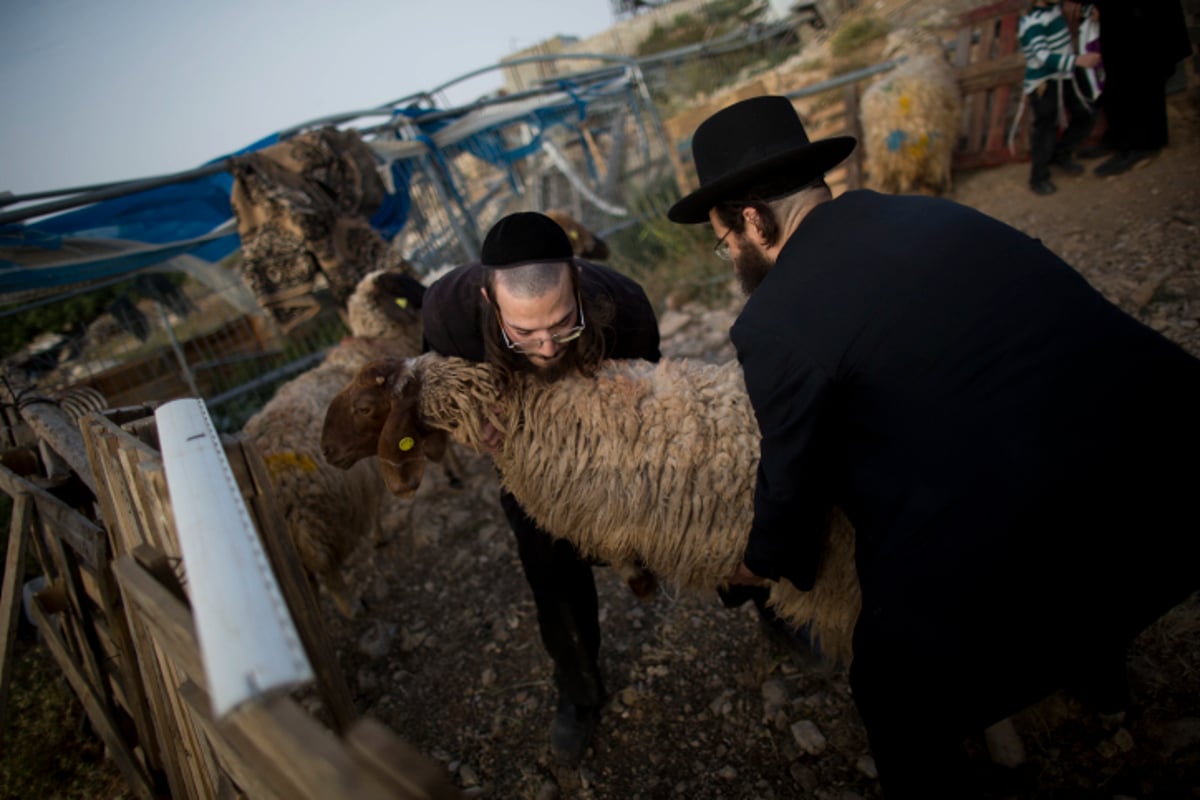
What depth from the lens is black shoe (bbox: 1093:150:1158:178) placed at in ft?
17.7

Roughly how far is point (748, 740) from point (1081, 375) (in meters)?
2.08

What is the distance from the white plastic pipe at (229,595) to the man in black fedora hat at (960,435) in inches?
46.1

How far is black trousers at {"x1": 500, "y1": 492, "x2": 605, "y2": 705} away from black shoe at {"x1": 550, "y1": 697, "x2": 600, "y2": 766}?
0.07 m

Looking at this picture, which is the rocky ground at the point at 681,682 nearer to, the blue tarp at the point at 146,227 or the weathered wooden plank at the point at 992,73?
the weathered wooden plank at the point at 992,73

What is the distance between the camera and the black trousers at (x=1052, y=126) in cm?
552

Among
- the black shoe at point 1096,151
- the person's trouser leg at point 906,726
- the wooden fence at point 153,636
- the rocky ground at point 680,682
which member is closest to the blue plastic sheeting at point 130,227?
the wooden fence at point 153,636

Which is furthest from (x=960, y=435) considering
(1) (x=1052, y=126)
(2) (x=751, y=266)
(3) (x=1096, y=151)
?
(3) (x=1096, y=151)

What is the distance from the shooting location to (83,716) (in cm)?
341

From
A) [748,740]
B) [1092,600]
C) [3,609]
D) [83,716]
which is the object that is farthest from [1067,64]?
[83,716]

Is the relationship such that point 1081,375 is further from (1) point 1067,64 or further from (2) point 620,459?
(1) point 1067,64

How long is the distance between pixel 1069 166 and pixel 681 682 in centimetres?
681

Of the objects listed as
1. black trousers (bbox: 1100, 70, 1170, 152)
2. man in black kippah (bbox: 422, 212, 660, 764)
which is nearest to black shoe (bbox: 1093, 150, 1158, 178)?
black trousers (bbox: 1100, 70, 1170, 152)

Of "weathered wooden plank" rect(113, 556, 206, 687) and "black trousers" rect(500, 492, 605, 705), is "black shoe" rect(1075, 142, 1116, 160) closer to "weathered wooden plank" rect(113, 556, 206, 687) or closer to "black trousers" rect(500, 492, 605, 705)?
"black trousers" rect(500, 492, 605, 705)

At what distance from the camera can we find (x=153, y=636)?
1415mm
